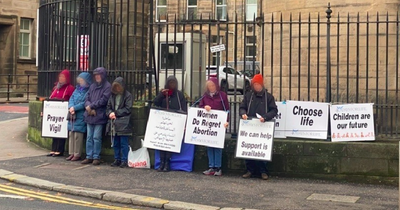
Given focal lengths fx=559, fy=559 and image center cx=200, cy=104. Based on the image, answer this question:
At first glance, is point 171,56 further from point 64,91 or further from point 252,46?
point 64,91

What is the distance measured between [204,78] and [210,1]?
29453mm

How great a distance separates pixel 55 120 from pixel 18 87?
19406mm

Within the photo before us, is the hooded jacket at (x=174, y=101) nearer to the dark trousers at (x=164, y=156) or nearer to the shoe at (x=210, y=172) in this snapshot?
the dark trousers at (x=164, y=156)

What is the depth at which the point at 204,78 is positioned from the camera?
33.5 feet

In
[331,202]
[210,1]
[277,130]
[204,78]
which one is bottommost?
[331,202]

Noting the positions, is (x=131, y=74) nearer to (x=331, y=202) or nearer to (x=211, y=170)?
(x=211, y=170)

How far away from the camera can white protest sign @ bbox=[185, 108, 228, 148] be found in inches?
364

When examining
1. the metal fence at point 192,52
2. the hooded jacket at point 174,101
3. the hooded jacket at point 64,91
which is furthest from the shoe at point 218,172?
the hooded jacket at point 64,91

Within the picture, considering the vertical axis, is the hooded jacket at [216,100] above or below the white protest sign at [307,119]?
above

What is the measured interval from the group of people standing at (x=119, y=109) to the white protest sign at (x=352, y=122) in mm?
1038

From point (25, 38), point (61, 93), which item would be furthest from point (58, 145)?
point (25, 38)

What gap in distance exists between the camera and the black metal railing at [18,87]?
26.7m

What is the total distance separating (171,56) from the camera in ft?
33.2

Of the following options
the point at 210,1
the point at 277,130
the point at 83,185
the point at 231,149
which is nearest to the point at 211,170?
the point at 231,149
